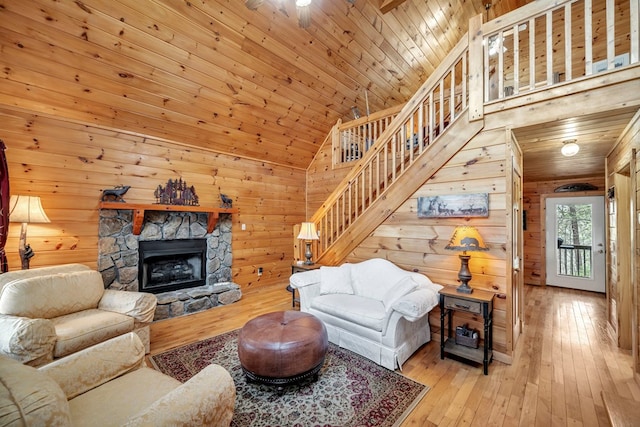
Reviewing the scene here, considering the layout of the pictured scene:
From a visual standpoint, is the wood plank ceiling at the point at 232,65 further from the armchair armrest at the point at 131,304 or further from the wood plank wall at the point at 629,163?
the armchair armrest at the point at 131,304

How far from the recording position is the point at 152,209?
12.7 ft

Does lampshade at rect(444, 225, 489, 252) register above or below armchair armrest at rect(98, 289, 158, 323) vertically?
above

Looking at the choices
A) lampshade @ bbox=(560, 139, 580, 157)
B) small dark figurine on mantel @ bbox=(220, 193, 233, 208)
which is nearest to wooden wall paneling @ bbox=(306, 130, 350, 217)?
small dark figurine on mantel @ bbox=(220, 193, 233, 208)

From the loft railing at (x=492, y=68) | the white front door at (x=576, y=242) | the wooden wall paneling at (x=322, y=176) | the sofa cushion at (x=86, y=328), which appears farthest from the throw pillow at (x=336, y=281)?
the white front door at (x=576, y=242)

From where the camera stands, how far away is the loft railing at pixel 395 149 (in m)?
3.02

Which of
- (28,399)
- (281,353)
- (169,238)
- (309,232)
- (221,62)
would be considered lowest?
(281,353)

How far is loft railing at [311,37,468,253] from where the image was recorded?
3.02 m

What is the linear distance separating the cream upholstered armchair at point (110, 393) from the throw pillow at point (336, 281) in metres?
1.97

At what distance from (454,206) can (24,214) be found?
14.2 ft

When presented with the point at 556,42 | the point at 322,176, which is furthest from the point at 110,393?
the point at 556,42

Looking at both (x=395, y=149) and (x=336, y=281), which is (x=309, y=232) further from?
(x=395, y=149)

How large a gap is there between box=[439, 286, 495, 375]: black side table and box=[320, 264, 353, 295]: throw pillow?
105 cm

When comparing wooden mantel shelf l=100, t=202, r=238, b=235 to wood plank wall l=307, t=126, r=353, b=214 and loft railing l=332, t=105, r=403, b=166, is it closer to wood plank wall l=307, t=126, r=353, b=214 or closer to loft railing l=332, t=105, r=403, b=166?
wood plank wall l=307, t=126, r=353, b=214

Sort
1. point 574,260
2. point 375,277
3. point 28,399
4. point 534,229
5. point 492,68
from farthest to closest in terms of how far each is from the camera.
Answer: point 534,229, point 574,260, point 492,68, point 375,277, point 28,399
